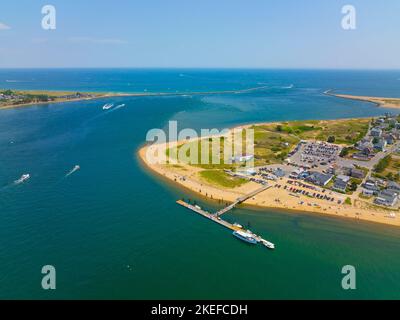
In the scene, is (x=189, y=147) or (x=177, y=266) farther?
(x=189, y=147)

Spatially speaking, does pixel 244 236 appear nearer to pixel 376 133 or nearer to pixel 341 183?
pixel 341 183

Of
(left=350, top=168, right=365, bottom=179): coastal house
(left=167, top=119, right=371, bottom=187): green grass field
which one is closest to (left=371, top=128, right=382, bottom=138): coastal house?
(left=167, top=119, right=371, bottom=187): green grass field

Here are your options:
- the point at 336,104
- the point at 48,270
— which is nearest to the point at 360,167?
the point at 48,270

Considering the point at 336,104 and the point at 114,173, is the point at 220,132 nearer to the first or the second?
the point at 114,173

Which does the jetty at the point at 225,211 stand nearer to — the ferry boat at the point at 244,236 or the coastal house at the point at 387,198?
the ferry boat at the point at 244,236

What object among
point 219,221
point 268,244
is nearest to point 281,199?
point 219,221
